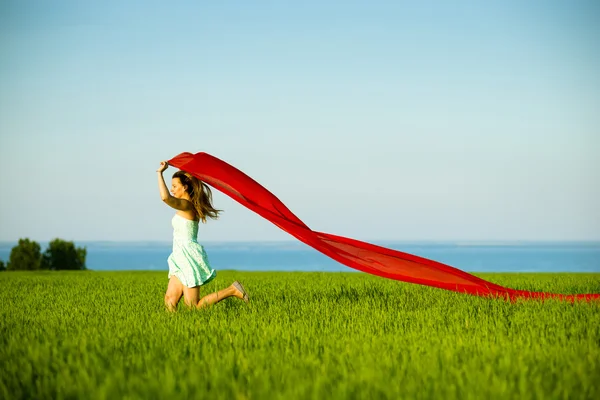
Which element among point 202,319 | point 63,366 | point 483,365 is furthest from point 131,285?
point 483,365

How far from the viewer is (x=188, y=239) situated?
8695 mm

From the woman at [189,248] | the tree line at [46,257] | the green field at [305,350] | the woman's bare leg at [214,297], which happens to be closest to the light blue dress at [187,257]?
the woman at [189,248]

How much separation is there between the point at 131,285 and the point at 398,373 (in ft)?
34.0

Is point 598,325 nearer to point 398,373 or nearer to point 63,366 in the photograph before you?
point 398,373

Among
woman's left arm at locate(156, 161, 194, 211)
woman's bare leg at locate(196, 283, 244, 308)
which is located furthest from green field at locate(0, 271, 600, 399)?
woman's left arm at locate(156, 161, 194, 211)

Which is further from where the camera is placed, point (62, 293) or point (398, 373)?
point (62, 293)

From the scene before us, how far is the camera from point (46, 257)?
28.6 metres

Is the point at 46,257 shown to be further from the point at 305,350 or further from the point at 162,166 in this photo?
the point at 305,350

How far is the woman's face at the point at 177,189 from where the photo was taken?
345 inches

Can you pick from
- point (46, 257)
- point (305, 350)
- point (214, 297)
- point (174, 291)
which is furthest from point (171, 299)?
point (46, 257)

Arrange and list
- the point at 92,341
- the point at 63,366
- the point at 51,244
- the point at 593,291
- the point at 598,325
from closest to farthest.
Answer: the point at 63,366
the point at 92,341
the point at 598,325
the point at 593,291
the point at 51,244

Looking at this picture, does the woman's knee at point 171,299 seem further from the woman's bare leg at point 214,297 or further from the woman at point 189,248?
the woman's bare leg at point 214,297

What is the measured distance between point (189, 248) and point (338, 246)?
7.55 feet

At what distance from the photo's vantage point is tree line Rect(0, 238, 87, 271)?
27.9 meters
